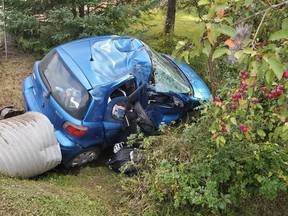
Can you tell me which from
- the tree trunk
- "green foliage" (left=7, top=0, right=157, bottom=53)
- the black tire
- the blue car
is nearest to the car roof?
the blue car

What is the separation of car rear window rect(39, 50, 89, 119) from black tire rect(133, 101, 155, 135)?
0.73m

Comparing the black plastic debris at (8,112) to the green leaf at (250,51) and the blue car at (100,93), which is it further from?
the green leaf at (250,51)

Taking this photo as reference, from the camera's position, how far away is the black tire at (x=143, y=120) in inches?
214

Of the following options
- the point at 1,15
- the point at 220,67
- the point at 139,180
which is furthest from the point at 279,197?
the point at 1,15

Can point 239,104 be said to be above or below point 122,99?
above

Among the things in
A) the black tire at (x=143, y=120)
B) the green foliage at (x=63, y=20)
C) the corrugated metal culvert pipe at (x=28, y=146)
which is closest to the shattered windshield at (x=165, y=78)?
the black tire at (x=143, y=120)

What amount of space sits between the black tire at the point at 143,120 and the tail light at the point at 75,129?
757mm

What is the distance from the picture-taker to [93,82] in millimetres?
5332

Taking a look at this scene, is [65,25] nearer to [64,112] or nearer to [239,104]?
[64,112]

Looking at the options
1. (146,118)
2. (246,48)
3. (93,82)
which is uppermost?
(246,48)

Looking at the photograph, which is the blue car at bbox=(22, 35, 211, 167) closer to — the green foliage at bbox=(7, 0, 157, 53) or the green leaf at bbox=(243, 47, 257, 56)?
the green foliage at bbox=(7, 0, 157, 53)

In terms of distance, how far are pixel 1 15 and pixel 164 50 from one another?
379cm

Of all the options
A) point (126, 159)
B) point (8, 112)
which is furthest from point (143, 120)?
point (8, 112)

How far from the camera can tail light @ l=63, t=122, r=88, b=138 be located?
16.9 ft
